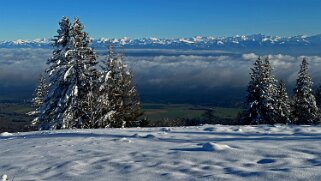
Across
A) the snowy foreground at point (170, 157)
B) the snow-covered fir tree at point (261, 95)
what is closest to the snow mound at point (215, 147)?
the snowy foreground at point (170, 157)

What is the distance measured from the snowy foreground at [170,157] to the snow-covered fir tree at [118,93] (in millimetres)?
22129

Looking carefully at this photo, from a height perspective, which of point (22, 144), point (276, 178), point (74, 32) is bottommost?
point (22, 144)

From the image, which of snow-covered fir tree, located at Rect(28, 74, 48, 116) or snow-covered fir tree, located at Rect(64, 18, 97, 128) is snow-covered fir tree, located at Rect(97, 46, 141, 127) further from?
snow-covered fir tree, located at Rect(28, 74, 48, 116)

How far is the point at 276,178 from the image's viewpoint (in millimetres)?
6852

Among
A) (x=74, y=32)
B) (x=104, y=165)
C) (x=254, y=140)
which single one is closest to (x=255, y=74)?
(x=74, y=32)

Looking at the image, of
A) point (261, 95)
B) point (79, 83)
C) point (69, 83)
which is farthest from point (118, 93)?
point (261, 95)

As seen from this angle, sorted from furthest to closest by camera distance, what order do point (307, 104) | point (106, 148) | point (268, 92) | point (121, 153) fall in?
point (307, 104) < point (268, 92) < point (106, 148) < point (121, 153)

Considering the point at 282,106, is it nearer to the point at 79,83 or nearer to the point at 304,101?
the point at 304,101

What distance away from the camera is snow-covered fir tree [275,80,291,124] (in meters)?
42.3

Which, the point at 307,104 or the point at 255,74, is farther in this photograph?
the point at 307,104

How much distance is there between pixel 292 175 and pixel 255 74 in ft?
119

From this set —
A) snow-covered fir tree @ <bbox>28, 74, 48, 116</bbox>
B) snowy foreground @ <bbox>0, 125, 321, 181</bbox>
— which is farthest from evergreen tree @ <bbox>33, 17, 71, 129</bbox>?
snowy foreground @ <bbox>0, 125, 321, 181</bbox>

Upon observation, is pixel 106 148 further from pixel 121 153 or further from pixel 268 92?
pixel 268 92

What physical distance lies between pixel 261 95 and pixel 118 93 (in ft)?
47.3
